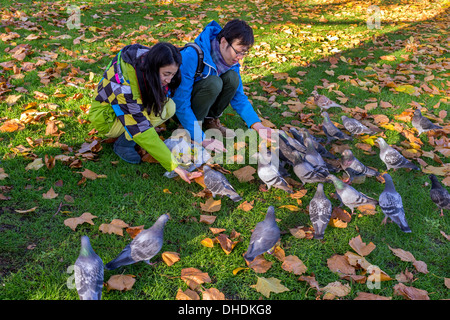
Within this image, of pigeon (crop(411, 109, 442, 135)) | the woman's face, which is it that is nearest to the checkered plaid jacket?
the woman's face

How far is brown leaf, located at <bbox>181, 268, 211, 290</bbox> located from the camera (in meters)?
2.47

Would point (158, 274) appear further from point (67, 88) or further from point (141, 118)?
point (67, 88)

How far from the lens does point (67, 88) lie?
4828 millimetres

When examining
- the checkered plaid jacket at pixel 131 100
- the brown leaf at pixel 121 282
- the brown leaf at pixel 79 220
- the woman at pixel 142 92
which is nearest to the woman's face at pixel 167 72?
the woman at pixel 142 92

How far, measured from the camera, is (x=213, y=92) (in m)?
3.75

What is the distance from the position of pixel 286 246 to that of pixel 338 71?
15.0 ft

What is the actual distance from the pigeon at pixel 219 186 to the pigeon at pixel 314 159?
0.96 m

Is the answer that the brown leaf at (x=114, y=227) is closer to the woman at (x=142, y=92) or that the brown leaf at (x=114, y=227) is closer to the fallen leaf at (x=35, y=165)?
the woman at (x=142, y=92)

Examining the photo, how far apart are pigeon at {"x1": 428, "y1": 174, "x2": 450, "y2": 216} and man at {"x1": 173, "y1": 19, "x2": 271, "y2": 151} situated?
1.87 meters

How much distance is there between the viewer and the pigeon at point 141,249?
2.41 meters

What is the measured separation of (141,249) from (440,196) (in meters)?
2.97

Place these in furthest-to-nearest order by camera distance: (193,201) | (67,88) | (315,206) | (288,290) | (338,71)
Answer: (338,71) → (67,88) → (193,201) → (315,206) → (288,290)

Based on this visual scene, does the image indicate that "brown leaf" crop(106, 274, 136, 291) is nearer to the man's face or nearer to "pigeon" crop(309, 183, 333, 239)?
"pigeon" crop(309, 183, 333, 239)
